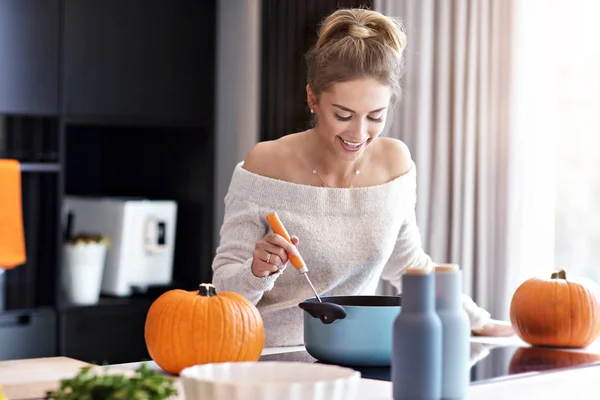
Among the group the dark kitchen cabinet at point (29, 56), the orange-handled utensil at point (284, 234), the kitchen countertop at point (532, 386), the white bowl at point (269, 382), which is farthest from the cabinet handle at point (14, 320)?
the white bowl at point (269, 382)

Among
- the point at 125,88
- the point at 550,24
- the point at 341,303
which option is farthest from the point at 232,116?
the point at 341,303

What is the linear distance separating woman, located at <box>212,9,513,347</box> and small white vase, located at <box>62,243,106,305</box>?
4.85ft

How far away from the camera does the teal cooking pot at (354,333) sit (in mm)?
1474

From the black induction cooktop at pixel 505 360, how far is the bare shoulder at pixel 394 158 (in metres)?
0.51

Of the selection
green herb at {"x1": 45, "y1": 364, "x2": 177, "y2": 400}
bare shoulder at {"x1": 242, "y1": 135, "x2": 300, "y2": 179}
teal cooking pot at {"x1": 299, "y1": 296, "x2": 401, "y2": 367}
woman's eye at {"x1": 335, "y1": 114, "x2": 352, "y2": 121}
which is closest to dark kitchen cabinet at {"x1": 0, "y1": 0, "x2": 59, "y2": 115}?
bare shoulder at {"x1": 242, "y1": 135, "x2": 300, "y2": 179}

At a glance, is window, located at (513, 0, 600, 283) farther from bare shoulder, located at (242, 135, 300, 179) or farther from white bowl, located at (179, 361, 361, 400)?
white bowl, located at (179, 361, 361, 400)

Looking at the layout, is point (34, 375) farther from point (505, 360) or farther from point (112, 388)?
point (505, 360)

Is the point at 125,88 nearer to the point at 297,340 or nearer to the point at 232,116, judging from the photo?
the point at 232,116

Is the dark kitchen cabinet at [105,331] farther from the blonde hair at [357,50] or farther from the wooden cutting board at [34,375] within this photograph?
the wooden cutting board at [34,375]

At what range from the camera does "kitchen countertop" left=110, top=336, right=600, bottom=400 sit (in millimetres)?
1322

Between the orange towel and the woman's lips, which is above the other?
the woman's lips

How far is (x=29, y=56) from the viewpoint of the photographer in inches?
130

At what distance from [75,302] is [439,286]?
2.47 metres

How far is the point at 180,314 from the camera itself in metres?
1.42
